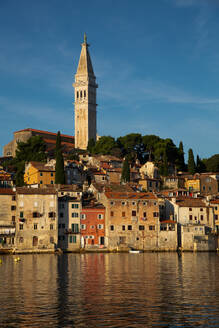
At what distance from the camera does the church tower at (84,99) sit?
16038cm

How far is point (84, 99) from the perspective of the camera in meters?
162

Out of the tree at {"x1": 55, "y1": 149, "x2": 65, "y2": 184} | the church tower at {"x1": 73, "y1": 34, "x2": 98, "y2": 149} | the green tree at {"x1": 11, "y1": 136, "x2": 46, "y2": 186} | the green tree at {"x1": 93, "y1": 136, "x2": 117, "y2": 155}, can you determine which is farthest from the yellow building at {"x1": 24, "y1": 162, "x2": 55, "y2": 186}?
the church tower at {"x1": 73, "y1": 34, "x2": 98, "y2": 149}

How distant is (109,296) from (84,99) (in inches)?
5200

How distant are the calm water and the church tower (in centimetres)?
10833

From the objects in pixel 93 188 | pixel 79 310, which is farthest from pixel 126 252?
pixel 79 310

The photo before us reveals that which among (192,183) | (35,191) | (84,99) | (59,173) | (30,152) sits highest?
(84,99)

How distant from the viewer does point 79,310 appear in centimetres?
2859

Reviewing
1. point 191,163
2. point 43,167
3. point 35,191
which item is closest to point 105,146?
point 191,163

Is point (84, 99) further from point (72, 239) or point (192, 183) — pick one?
point (72, 239)

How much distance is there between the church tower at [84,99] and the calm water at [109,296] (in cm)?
10833

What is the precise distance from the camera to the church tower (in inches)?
6314

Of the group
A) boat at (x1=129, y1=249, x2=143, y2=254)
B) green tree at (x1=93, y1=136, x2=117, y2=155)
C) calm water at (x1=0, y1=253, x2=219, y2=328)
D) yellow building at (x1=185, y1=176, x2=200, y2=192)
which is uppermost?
green tree at (x1=93, y1=136, x2=117, y2=155)

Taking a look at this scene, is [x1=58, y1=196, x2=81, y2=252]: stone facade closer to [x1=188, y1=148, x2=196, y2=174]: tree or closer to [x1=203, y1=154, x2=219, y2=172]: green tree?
[x1=188, y1=148, x2=196, y2=174]: tree

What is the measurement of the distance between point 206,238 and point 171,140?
52.9 m
